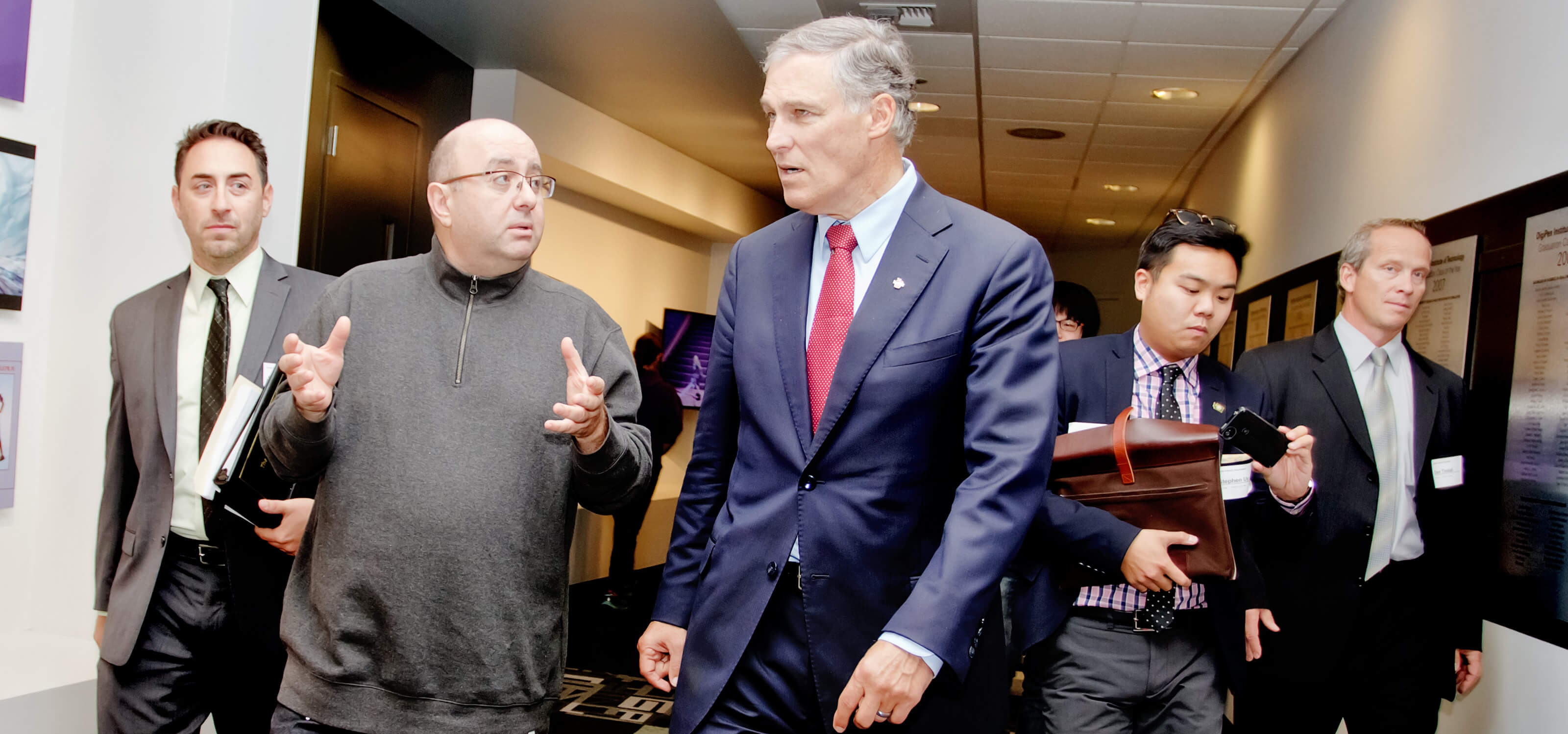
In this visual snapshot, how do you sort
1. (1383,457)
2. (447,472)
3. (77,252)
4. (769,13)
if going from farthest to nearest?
1. (769,13)
2. (77,252)
3. (1383,457)
4. (447,472)

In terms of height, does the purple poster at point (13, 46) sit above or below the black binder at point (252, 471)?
above

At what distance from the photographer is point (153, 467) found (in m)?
2.43

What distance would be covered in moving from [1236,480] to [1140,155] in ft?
22.3

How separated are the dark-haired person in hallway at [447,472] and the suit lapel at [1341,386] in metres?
1.87

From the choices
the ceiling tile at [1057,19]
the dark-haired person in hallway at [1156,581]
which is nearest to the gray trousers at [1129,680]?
the dark-haired person in hallway at [1156,581]

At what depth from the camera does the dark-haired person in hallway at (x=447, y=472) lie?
1.82m

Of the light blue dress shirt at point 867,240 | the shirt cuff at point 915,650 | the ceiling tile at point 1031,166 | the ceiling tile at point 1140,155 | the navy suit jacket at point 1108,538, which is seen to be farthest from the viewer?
the ceiling tile at point 1031,166

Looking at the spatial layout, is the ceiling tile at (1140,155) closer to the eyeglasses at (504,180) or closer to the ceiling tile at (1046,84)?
the ceiling tile at (1046,84)

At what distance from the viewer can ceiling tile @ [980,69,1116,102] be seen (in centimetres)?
638

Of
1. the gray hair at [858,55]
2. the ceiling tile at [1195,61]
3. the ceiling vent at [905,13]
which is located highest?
the ceiling tile at [1195,61]

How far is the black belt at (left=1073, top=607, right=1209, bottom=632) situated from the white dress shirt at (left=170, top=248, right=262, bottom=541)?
73.0 inches

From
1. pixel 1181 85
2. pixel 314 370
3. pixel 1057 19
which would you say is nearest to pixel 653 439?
pixel 1057 19

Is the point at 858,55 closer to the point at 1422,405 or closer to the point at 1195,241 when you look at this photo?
the point at 1195,241

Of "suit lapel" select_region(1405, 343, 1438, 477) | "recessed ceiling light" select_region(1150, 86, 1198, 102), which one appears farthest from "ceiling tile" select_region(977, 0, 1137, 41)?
"suit lapel" select_region(1405, 343, 1438, 477)
